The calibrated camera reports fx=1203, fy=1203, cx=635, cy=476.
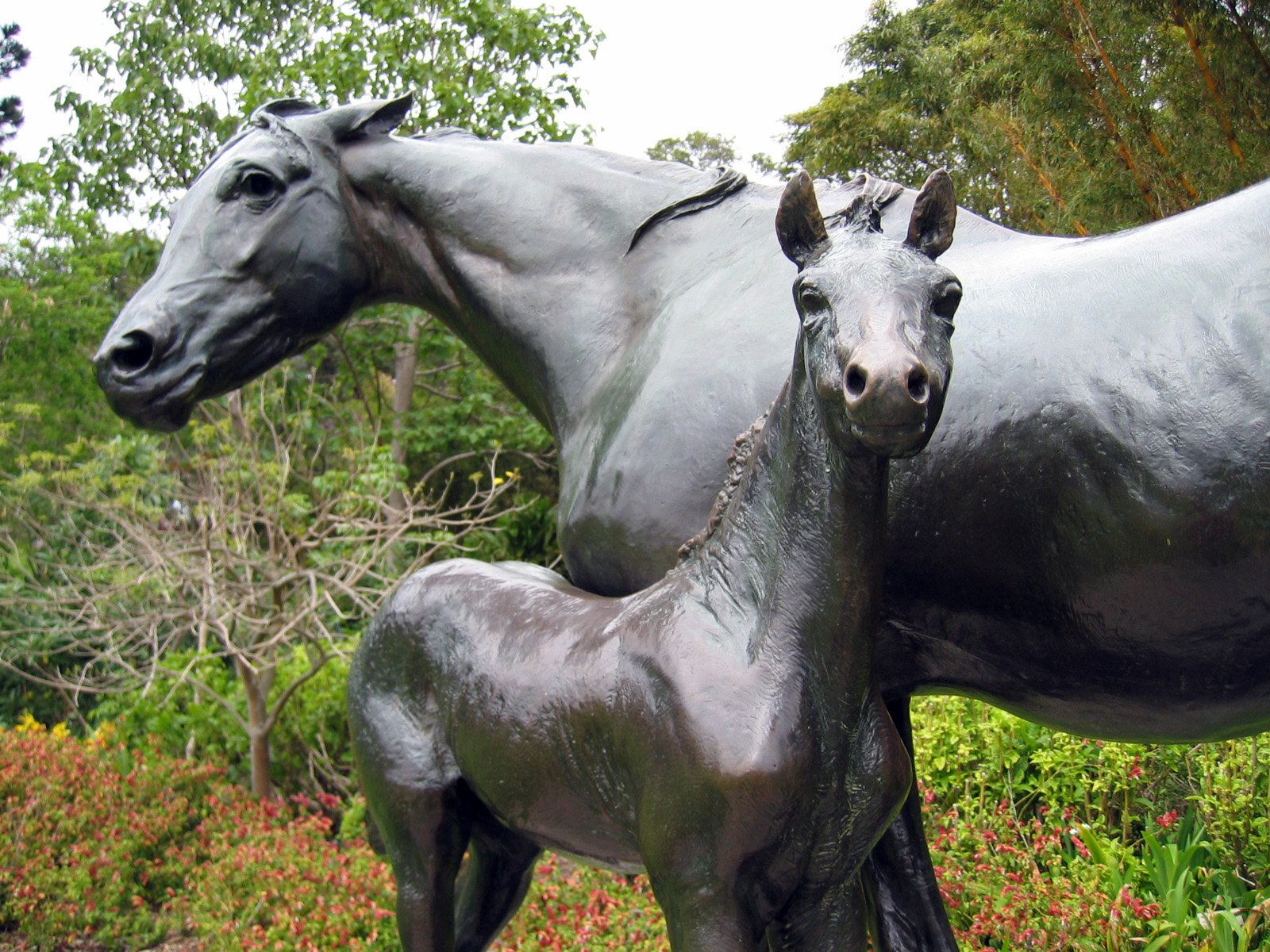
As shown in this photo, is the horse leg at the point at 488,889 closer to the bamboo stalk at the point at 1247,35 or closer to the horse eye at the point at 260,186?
the horse eye at the point at 260,186

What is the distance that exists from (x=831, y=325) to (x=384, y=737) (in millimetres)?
1135

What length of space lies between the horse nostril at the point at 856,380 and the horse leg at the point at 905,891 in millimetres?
852

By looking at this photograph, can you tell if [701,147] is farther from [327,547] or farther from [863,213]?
[863,213]

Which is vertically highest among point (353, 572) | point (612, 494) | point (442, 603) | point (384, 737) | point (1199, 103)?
point (1199, 103)

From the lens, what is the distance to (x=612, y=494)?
201cm

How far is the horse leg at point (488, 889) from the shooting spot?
2.24 metres

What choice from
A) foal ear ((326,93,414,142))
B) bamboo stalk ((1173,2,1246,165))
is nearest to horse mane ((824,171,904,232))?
foal ear ((326,93,414,142))

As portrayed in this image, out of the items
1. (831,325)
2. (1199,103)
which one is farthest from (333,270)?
(1199,103)

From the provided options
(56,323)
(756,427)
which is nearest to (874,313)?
(756,427)

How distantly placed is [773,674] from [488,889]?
94cm

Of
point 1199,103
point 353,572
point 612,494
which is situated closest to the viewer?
point 612,494

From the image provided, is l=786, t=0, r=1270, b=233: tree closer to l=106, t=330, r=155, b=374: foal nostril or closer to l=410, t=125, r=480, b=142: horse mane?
l=410, t=125, r=480, b=142: horse mane

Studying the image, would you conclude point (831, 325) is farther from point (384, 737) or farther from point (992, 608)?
point (384, 737)

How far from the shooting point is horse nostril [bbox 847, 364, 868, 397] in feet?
4.54
